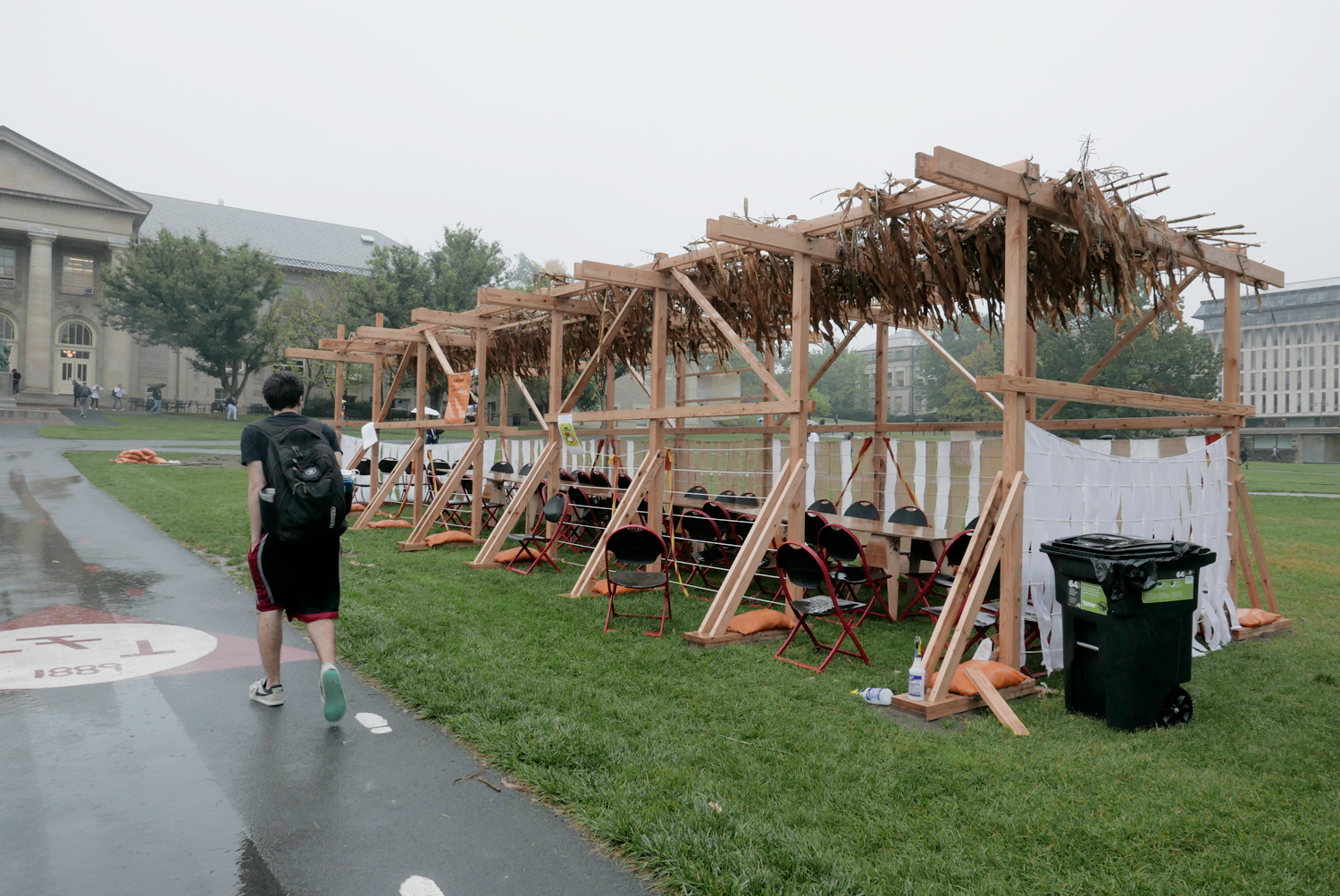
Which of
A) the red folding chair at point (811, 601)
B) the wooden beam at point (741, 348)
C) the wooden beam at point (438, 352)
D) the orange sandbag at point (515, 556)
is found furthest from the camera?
the wooden beam at point (438, 352)

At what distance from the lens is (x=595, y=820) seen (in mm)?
3342

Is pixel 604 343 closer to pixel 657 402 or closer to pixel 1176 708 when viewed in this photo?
pixel 657 402

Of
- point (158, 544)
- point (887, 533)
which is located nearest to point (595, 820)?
point (887, 533)

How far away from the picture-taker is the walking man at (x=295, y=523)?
4371 millimetres

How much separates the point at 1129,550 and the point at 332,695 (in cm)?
447

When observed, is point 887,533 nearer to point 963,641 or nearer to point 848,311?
point 963,641

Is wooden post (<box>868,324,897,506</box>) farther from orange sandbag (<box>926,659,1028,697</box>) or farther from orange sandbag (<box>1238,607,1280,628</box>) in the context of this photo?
orange sandbag (<box>926,659,1028,697</box>)

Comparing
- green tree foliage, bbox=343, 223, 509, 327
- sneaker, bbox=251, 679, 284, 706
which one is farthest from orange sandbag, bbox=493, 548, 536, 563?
green tree foliage, bbox=343, 223, 509, 327

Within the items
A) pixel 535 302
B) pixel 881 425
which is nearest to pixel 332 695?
pixel 535 302

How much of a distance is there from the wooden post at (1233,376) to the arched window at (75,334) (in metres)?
57.1

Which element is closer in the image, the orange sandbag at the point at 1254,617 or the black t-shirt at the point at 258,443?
the black t-shirt at the point at 258,443

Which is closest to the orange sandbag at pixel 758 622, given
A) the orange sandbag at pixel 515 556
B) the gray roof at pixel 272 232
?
the orange sandbag at pixel 515 556

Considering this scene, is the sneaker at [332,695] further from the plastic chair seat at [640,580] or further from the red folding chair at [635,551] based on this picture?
the red folding chair at [635,551]

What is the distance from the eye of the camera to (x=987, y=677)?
5062 millimetres
